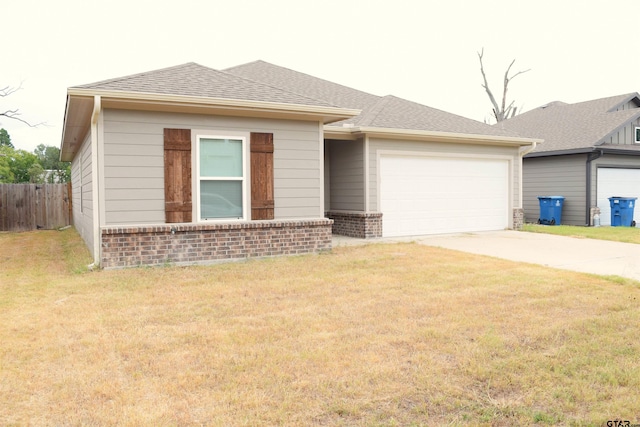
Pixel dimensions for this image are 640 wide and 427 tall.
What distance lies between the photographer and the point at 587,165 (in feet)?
53.6

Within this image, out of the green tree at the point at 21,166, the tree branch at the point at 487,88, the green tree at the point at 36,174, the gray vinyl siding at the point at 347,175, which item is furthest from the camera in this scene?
the green tree at the point at 21,166

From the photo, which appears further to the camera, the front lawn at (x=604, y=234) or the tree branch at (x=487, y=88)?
the tree branch at (x=487, y=88)

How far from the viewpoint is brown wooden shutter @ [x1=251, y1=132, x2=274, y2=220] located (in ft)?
29.4

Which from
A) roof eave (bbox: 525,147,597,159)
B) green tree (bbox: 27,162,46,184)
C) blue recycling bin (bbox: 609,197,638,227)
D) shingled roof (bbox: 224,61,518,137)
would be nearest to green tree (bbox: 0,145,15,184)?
green tree (bbox: 27,162,46,184)

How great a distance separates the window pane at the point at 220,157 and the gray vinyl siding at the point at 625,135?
1354 centimetres

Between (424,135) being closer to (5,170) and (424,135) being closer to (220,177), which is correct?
(220,177)

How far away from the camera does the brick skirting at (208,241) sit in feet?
26.1

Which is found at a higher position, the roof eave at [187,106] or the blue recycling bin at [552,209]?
the roof eave at [187,106]

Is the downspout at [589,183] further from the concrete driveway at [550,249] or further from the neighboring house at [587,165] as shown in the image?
the concrete driveway at [550,249]

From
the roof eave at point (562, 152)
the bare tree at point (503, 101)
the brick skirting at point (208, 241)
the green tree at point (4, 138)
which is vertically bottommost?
the brick skirting at point (208, 241)

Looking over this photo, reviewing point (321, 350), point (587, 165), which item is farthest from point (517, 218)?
A: point (321, 350)

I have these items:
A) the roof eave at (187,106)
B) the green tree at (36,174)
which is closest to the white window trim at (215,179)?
the roof eave at (187,106)

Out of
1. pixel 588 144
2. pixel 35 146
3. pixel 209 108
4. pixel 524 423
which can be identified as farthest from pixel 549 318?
pixel 35 146

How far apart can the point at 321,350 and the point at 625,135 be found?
17335mm
